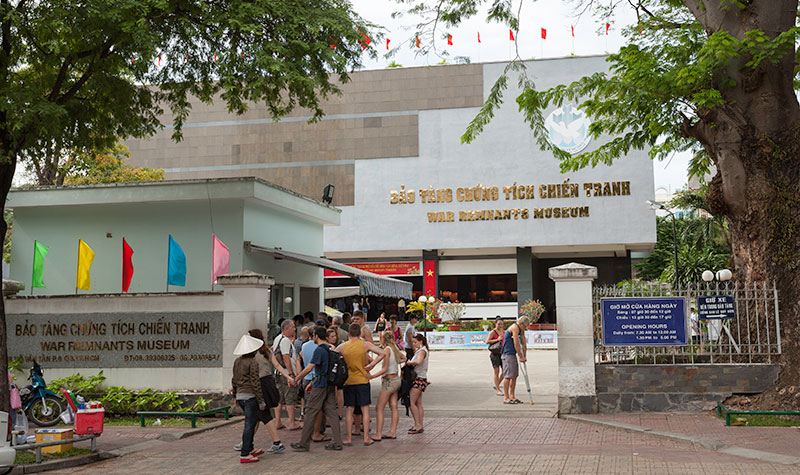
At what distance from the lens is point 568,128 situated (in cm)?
4259

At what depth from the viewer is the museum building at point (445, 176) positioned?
137ft

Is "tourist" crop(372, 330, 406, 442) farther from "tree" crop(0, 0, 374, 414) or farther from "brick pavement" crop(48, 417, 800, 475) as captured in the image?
"tree" crop(0, 0, 374, 414)

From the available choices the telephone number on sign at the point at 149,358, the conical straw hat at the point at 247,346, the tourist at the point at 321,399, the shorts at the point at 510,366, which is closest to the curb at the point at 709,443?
the shorts at the point at 510,366

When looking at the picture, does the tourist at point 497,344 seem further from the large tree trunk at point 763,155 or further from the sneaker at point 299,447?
the sneaker at point 299,447

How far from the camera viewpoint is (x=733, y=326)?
1222 cm

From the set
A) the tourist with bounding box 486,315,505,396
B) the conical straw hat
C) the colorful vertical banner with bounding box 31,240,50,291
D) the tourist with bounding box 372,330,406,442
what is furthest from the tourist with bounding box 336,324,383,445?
the colorful vertical banner with bounding box 31,240,50,291

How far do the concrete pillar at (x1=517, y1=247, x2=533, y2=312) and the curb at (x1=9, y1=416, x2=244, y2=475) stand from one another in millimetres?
32602

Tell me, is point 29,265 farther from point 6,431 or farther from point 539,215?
point 539,215

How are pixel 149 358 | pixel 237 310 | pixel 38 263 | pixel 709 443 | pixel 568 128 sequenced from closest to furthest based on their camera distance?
1. pixel 709 443
2. pixel 237 310
3. pixel 149 358
4. pixel 38 263
5. pixel 568 128

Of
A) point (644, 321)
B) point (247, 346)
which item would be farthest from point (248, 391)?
point (644, 321)

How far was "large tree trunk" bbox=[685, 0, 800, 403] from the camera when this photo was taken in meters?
11.9

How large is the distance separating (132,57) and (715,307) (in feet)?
35.8

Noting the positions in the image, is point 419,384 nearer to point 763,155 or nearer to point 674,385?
point 674,385

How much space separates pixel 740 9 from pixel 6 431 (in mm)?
12594
